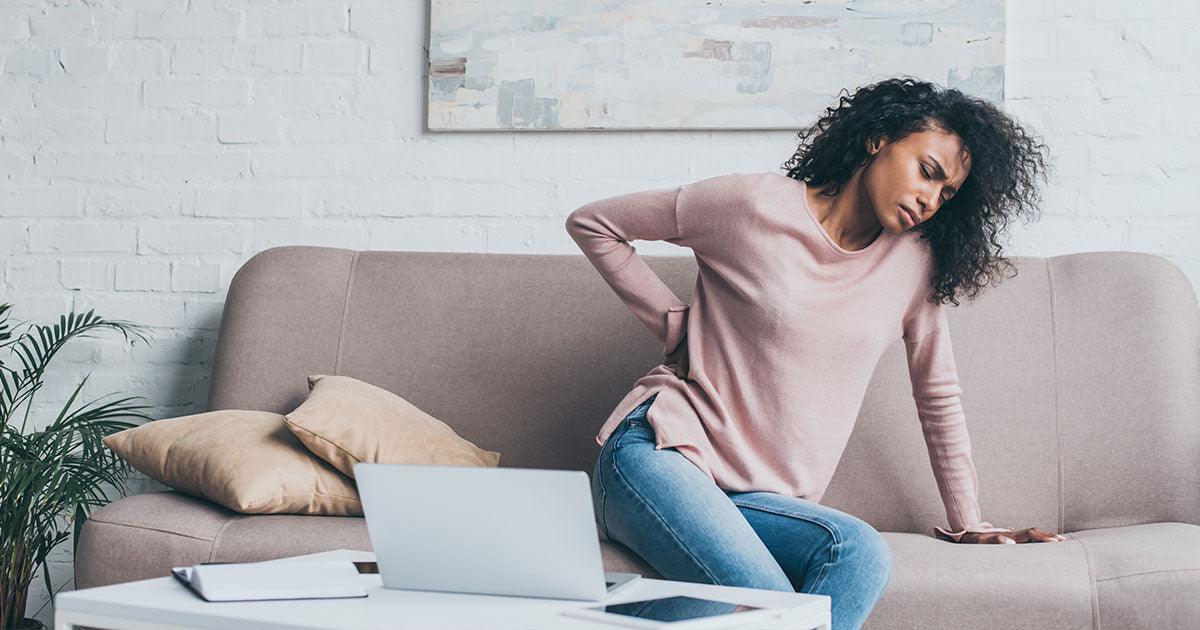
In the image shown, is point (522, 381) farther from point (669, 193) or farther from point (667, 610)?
point (667, 610)

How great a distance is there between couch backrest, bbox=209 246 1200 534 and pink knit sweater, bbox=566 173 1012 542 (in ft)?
0.92

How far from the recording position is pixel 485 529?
3.69 feet

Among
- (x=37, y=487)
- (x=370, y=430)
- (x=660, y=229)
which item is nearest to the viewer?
(x=660, y=229)

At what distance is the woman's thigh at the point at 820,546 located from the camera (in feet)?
4.90

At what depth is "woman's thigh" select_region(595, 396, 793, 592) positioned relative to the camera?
150cm

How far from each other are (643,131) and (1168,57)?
113cm

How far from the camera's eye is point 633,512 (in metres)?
1.65

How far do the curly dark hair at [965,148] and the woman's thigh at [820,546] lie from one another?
484 millimetres

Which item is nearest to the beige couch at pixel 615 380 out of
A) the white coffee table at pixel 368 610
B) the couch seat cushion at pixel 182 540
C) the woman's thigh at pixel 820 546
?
the couch seat cushion at pixel 182 540

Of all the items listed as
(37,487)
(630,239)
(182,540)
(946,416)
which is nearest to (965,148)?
(946,416)

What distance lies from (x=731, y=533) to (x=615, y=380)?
82 cm

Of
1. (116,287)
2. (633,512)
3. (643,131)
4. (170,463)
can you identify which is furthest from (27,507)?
(643,131)

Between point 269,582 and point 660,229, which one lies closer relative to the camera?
point 269,582

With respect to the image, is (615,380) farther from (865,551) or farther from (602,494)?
(865,551)
